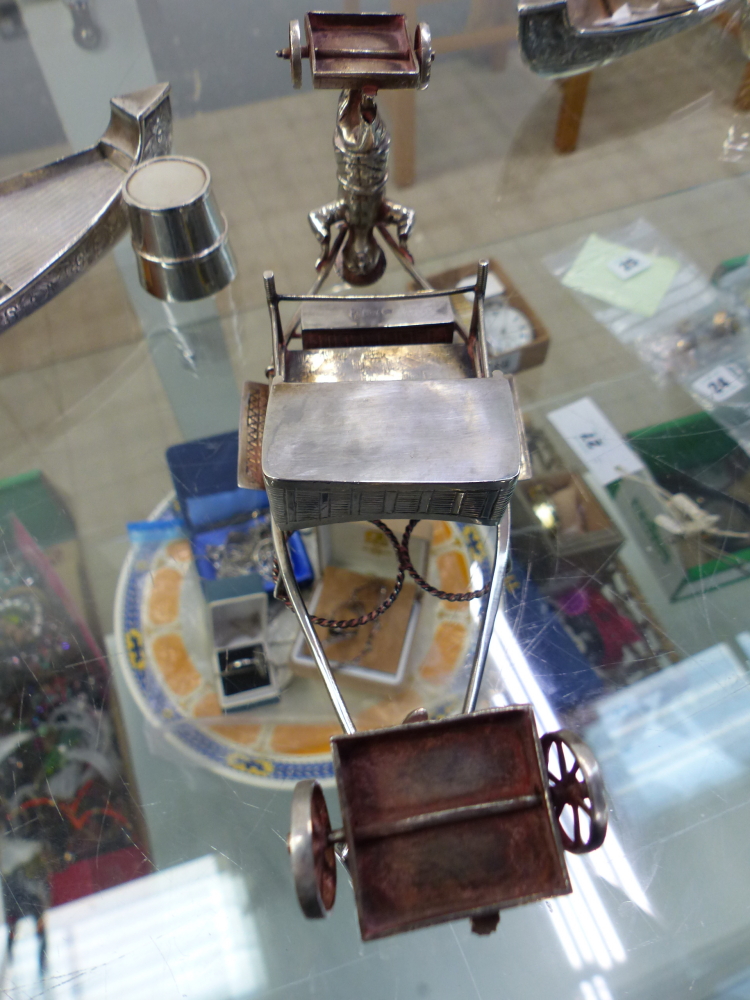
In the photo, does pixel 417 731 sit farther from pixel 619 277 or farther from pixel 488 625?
pixel 619 277

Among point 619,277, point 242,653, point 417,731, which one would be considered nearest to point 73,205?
point 242,653

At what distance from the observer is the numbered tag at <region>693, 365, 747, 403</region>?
6.32 ft

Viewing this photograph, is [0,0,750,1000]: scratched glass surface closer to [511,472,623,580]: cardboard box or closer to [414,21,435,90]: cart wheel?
[511,472,623,580]: cardboard box

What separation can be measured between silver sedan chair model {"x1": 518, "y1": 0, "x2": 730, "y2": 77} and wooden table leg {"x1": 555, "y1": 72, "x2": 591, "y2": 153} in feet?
0.74

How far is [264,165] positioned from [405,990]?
249 cm

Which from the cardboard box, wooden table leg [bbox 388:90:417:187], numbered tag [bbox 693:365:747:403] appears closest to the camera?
the cardboard box

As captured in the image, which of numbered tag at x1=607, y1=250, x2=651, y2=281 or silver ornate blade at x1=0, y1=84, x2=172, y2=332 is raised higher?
silver ornate blade at x1=0, y1=84, x2=172, y2=332

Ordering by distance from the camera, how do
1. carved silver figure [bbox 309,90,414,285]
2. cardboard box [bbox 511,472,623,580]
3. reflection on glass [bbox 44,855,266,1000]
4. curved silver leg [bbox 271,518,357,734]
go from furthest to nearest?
cardboard box [bbox 511,472,623,580] < carved silver figure [bbox 309,90,414,285] < reflection on glass [bbox 44,855,266,1000] < curved silver leg [bbox 271,518,357,734]

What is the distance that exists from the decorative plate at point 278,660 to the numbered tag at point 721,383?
0.84 metres

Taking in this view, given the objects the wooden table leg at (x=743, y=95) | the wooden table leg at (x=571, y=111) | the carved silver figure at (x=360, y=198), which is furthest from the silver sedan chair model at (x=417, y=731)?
the wooden table leg at (x=743, y=95)

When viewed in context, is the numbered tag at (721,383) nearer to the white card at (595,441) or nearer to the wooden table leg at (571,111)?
the white card at (595,441)

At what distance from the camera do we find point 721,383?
6.38 ft

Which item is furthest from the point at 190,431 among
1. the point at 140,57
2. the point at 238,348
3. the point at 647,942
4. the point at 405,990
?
the point at 140,57

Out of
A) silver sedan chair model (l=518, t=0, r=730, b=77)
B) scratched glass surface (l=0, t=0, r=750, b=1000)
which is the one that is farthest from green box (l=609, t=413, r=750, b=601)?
silver sedan chair model (l=518, t=0, r=730, b=77)
